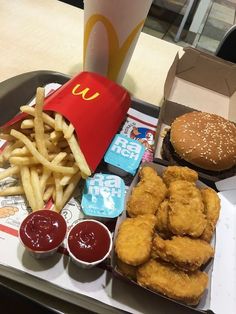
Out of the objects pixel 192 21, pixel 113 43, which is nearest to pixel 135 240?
pixel 113 43

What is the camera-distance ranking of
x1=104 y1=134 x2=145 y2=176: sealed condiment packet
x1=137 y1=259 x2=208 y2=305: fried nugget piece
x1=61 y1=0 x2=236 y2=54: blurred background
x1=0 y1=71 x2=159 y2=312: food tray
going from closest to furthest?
1. x1=137 y1=259 x2=208 y2=305: fried nugget piece
2. x1=104 y1=134 x2=145 y2=176: sealed condiment packet
3. x1=0 y1=71 x2=159 y2=312: food tray
4. x1=61 y1=0 x2=236 y2=54: blurred background

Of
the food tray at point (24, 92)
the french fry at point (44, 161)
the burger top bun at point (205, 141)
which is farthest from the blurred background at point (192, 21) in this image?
the french fry at point (44, 161)

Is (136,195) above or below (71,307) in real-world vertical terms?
above

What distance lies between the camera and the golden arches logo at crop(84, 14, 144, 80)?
128 cm

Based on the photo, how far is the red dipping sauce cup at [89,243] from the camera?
92 cm

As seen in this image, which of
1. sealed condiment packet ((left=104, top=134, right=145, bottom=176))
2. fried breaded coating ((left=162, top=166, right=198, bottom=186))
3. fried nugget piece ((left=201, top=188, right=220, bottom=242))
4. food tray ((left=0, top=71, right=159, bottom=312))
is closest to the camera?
fried nugget piece ((left=201, top=188, right=220, bottom=242))

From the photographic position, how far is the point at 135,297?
931 millimetres

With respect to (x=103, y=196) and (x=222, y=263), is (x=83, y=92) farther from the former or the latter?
(x=222, y=263)

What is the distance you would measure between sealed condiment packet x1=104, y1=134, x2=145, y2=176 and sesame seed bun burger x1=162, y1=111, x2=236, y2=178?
124 mm

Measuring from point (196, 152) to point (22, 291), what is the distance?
725 mm

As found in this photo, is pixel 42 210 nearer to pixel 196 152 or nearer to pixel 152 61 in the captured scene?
pixel 196 152

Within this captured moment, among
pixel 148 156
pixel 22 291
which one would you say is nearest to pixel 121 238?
pixel 22 291

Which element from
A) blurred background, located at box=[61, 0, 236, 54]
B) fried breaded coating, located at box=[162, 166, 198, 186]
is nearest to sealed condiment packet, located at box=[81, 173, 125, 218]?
fried breaded coating, located at box=[162, 166, 198, 186]

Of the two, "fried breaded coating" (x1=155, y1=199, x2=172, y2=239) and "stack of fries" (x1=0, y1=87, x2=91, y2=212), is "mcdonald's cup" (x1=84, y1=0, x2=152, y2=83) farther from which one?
"fried breaded coating" (x1=155, y1=199, x2=172, y2=239)
